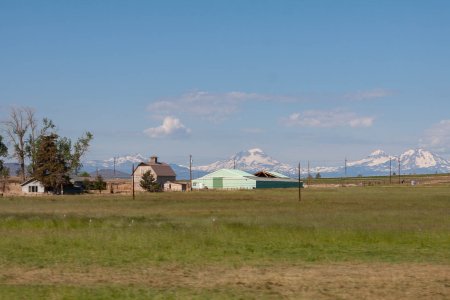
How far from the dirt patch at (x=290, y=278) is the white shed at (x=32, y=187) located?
350 feet

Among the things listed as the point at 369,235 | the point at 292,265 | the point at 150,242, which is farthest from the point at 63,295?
the point at 369,235

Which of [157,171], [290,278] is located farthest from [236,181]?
[290,278]

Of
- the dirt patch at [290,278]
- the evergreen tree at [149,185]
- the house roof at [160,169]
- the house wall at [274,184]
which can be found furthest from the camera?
the house roof at [160,169]

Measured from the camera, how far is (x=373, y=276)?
21250mm

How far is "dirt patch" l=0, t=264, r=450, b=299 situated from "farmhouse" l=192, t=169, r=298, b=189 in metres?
137

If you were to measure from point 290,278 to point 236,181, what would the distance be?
468 ft

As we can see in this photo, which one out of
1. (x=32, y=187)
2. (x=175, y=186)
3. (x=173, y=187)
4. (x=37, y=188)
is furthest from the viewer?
(x=173, y=187)

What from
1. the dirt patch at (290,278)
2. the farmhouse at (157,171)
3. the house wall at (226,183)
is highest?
the farmhouse at (157,171)

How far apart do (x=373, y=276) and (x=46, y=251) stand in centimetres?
1433

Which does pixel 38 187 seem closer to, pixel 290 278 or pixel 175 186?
pixel 175 186

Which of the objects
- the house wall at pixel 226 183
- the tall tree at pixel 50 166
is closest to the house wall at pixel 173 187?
the house wall at pixel 226 183

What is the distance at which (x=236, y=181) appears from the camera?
164m

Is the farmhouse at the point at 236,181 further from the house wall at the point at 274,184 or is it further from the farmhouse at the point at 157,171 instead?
the farmhouse at the point at 157,171

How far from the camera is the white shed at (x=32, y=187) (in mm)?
126037
